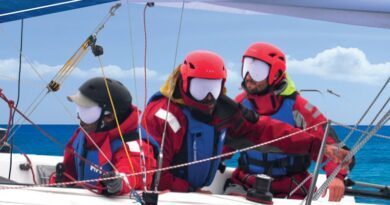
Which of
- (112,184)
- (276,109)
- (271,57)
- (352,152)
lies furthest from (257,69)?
(112,184)

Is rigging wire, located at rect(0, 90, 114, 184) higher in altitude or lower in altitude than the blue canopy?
lower

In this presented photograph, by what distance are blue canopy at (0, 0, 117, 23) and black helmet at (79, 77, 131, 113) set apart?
1.16 ft

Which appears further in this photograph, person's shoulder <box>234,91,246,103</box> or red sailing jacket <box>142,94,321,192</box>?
person's shoulder <box>234,91,246,103</box>

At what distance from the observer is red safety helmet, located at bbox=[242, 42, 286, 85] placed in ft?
11.9

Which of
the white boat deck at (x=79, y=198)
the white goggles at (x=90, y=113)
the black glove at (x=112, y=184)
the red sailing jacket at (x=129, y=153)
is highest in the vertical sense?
the white goggles at (x=90, y=113)

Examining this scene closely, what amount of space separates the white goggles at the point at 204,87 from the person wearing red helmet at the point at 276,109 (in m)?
0.47

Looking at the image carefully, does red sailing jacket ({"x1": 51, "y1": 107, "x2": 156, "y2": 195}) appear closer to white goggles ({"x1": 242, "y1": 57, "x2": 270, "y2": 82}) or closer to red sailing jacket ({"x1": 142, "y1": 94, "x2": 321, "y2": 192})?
red sailing jacket ({"x1": 142, "y1": 94, "x2": 321, "y2": 192})

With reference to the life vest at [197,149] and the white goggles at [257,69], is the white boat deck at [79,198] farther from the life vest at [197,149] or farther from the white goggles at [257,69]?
the white goggles at [257,69]

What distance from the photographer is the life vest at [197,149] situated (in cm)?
Answer: 333

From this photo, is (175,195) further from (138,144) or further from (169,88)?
(169,88)

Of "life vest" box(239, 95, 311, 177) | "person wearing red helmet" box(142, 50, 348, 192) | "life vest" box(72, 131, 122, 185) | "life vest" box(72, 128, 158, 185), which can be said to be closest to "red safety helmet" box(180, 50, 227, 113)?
"person wearing red helmet" box(142, 50, 348, 192)

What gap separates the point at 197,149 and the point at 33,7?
104cm

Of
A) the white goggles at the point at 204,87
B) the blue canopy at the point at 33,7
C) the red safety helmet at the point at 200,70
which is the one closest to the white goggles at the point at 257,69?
the red safety helmet at the point at 200,70

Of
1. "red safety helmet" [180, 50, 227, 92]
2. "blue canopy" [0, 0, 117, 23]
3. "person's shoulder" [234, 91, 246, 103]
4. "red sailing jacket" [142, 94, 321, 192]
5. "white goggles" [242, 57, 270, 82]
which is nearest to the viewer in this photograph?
"blue canopy" [0, 0, 117, 23]
